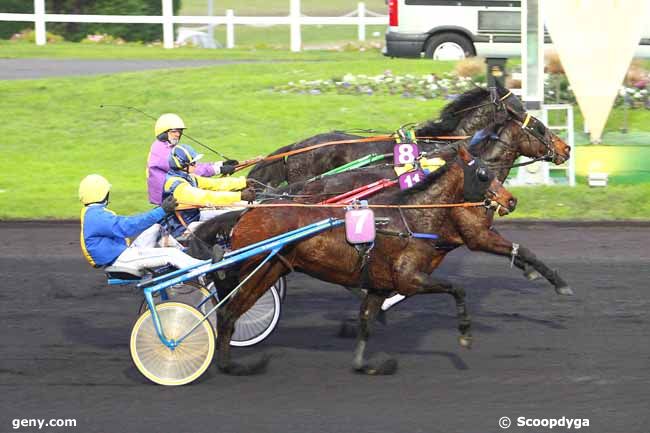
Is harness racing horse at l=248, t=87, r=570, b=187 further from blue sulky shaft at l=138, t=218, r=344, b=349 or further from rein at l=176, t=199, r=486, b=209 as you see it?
blue sulky shaft at l=138, t=218, r=344, b=349

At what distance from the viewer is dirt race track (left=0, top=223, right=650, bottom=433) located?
276 inches

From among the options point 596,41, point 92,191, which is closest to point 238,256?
point 92,191

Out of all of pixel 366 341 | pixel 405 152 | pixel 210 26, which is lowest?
pixel 366 341

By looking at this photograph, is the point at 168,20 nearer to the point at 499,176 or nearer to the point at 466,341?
the point at 499,176

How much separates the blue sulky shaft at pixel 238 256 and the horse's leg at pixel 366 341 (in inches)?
24.6

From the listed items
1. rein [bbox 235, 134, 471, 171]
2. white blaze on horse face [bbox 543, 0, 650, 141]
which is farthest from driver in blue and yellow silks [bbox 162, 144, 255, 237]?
white blaze on horse face [bbox 543, 0, 650, 141]

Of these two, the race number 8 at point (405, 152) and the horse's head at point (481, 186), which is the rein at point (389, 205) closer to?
the horse's head at point (481, 186)

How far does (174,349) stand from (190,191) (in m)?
1.22

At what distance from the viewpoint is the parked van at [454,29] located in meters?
20.0

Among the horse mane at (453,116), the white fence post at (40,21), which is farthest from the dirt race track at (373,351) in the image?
the white fence post at (40,21)

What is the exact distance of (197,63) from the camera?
22.5 m

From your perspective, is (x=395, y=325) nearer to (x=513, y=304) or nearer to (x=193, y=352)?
(x=513, y=304)

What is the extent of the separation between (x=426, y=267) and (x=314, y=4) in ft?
144

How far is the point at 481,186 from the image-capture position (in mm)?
7836
